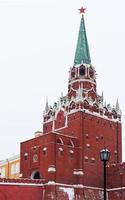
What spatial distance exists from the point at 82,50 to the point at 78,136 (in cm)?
1298

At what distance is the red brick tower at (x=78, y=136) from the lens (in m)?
58.3

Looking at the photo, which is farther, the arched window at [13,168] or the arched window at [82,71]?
the arched window at [13,168]

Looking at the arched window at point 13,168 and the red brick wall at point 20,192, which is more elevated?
the arched window at point 13,168

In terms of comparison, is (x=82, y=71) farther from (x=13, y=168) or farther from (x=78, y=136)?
(x=13, y=168)

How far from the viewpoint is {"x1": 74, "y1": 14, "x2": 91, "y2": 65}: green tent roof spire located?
217 ft

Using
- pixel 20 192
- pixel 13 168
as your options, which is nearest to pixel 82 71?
pixel 20 192

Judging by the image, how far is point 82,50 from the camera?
219ft

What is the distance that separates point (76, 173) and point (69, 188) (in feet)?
6.78

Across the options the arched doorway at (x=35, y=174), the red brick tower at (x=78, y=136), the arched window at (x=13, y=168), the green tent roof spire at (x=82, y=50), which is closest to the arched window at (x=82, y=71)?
the red brick tower at (x=78, y=136)

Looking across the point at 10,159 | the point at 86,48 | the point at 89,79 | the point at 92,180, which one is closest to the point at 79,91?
the point at 89,79

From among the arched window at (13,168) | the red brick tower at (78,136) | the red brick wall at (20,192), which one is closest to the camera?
the red brick wall at (20,192)

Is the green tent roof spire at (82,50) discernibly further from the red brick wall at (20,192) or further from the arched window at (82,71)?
the red brick wall at (20,192)

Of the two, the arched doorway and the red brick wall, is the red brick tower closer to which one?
the arched doorway

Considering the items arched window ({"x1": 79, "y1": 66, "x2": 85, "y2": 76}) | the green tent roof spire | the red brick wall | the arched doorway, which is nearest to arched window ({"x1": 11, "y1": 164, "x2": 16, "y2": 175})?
the arched doorway
